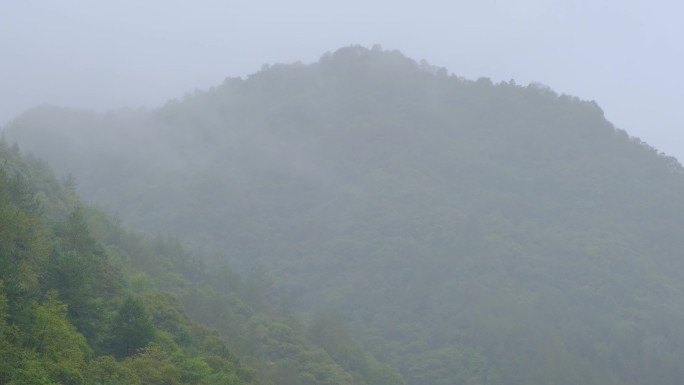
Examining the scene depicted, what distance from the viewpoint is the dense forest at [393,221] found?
75.1 meters

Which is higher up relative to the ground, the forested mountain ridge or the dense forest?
the dense forest

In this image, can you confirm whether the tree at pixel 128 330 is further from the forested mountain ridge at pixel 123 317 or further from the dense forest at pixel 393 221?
the dense forest at pixel 393 221

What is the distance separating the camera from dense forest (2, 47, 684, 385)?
75125 millimetres

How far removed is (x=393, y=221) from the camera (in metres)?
104

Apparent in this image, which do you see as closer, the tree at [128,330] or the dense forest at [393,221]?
the tree at [128,330]

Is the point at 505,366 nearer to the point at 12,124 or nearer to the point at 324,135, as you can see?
the point at 324,135

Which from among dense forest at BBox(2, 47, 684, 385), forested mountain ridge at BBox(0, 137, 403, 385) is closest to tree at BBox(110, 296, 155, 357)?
forested mountain ridge at BBox(0, 137, 403, 385)

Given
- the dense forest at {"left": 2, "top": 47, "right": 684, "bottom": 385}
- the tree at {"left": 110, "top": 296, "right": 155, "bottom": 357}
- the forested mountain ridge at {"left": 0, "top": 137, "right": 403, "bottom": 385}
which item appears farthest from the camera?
the dense forest at {"left": 2, "top": 47, "right": 684, "bottom": 385}

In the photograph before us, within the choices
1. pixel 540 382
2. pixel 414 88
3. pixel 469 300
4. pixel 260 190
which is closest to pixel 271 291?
pixel 469 300

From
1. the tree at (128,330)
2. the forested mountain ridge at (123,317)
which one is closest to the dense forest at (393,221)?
the forested mountain ridge at (123,317)

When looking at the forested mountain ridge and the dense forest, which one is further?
the dense forest

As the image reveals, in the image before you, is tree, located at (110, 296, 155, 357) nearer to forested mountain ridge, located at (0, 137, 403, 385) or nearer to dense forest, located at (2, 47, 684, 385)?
forested mountain ridge, located at (0, 137, 403, 385)

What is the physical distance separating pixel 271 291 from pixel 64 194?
27.3 meters

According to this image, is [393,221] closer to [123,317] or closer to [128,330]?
[128,330]
